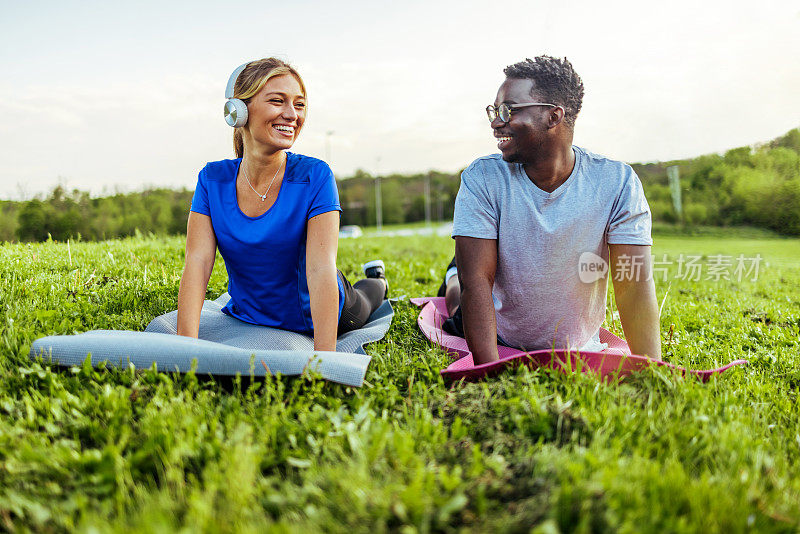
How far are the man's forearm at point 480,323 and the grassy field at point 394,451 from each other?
0.80 ft

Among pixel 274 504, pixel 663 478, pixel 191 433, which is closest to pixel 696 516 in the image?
pixel 663 478

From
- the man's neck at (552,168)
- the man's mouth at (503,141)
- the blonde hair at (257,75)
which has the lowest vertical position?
the man's neck at (552,168)

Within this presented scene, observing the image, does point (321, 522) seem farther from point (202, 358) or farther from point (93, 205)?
point (93, 205)

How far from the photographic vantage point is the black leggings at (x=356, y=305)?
159 inches

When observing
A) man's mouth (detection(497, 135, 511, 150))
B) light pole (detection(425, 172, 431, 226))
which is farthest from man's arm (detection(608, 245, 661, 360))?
light pole (detection(425, 172, 431, 226))

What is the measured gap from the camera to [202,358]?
2586 millimetres

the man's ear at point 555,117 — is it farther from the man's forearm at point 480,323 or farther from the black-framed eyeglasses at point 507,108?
the man's forearm at point 480,323

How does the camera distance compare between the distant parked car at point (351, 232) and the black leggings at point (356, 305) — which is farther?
the distant parked car at point (351, 232)

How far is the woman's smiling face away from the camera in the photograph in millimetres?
3412

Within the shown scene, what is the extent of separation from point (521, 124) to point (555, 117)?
7.4 inches

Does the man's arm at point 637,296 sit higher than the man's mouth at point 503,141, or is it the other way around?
the man's mouth at point 503,141

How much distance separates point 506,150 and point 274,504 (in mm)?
2067
